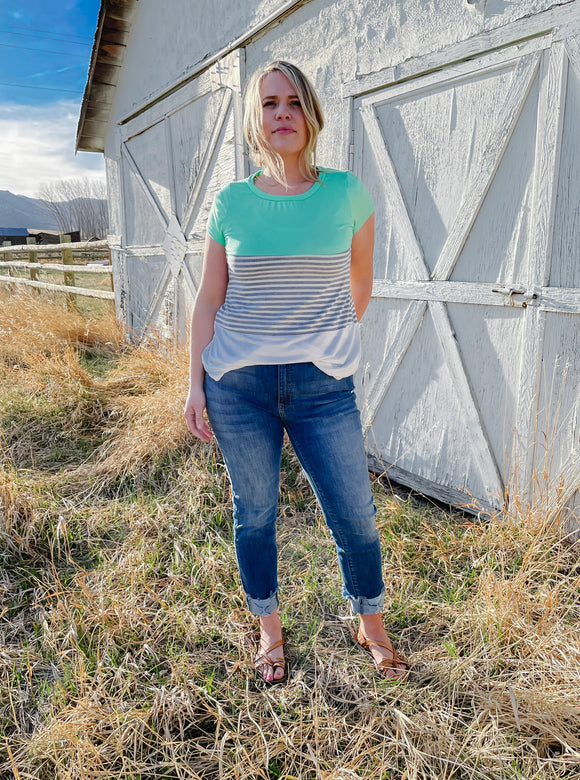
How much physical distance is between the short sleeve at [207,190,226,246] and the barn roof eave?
5669mm

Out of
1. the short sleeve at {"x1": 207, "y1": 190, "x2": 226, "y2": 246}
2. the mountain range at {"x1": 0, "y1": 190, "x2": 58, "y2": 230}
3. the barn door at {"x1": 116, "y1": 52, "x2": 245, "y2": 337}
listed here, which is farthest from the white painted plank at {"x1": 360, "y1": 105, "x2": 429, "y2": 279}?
the mountain range at {"x1": 0, "y1": 190, "x2": 58, "y2": 230}

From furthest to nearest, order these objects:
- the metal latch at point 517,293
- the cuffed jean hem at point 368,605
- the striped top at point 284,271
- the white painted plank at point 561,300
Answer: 1. the metal latch at point 517,293
2. the white painted plank at point 561,300
3. the cuffed jean hem at point 368,605
4. the striped top at point 284,271

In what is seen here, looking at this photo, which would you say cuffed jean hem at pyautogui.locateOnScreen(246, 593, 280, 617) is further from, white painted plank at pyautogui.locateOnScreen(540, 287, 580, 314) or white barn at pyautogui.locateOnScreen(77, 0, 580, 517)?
white painted plank at pyautogui.locateOnScreen(540, 287, 580, 314)

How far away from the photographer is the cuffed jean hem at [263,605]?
6.53 ft

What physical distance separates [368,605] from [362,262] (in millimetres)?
1241

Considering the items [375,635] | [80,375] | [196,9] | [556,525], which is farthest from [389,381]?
[196,9]

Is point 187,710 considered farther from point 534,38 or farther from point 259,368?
point 534,38

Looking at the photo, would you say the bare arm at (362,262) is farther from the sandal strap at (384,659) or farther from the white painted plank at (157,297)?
the white painted plank at (157,297)

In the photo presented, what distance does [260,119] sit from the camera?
168cm

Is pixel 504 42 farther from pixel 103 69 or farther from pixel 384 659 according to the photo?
pixel 103 69

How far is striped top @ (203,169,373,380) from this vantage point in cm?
162

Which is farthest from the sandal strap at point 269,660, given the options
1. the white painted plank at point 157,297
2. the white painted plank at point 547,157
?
the white painted plank at point 157,297

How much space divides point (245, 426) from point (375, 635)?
3.33 ft

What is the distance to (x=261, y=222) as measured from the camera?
63.9 inches
